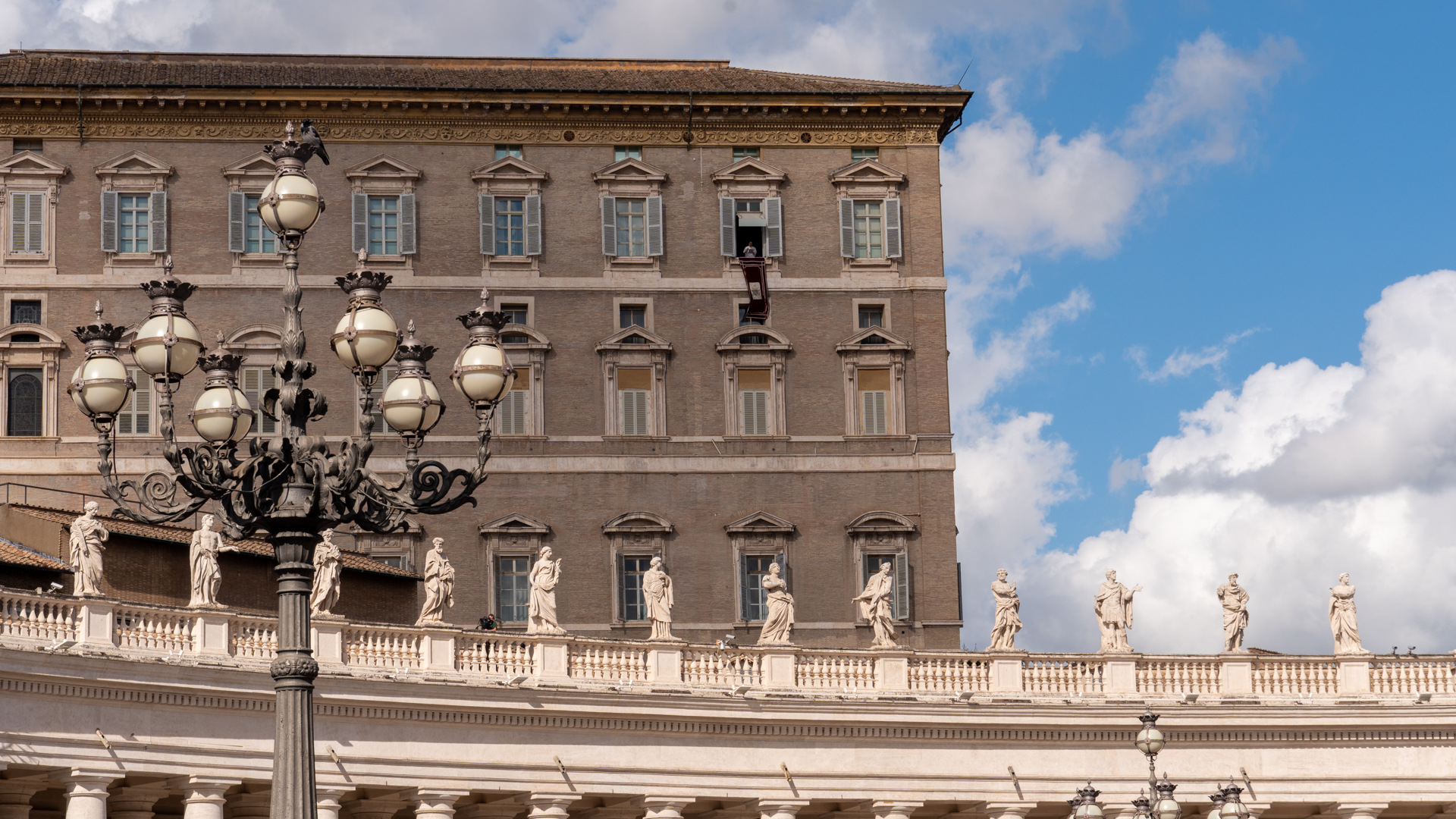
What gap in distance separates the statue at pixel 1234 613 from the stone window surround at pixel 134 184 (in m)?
35.4

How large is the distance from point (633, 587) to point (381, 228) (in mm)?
13891

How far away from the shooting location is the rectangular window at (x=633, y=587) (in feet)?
226

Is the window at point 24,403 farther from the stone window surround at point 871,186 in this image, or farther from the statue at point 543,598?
the statue at point 543,598

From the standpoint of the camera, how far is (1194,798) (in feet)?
162

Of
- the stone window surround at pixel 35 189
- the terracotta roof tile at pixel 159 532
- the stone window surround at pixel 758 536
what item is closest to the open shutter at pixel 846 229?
the stone window surround at pixel 758 536

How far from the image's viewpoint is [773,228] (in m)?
73.2

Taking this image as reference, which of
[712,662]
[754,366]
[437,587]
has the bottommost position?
[712,662]

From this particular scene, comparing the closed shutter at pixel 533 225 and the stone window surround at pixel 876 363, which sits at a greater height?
the closed shutter at pixel 533 225

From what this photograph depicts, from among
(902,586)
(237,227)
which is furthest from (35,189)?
(902,586)

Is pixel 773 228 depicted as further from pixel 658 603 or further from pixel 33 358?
pixel 658 603

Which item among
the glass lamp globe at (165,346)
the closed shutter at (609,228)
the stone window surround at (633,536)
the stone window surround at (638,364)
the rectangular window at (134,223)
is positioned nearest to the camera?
the glass lamp globe at (165,346)

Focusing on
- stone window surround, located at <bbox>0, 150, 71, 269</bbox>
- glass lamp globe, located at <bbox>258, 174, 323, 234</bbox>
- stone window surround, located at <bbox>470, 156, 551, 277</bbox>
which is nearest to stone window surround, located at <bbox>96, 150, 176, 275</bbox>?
stone window surround, located at <bbox>0, 150, 71, 269</bbox>

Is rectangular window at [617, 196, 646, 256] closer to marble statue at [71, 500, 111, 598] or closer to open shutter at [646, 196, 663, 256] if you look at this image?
open shutter at [646, 196, 663, 256]

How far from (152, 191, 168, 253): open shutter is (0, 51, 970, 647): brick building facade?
9 centimetres
